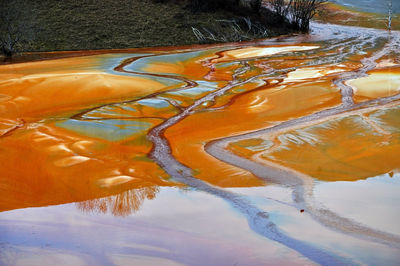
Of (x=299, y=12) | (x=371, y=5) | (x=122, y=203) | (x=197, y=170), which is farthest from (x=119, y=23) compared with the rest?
(x=371, y=5)

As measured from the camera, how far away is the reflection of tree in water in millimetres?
3230

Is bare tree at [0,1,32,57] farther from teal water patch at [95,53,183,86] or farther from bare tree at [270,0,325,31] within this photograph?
bare tree at [270,0,325,31]

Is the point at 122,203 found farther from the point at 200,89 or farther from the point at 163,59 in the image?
the point at 163,59

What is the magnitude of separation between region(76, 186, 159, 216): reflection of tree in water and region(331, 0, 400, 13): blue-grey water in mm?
21977

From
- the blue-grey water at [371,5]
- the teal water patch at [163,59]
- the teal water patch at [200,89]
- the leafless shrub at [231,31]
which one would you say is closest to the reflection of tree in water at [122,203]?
the teal water patch at [200,89]

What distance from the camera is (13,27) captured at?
13.0 metres

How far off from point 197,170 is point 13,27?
10.7m

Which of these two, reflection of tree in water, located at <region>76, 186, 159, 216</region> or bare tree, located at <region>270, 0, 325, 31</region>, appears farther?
bare tree, located at <region>270, 0, 325, 31</region>

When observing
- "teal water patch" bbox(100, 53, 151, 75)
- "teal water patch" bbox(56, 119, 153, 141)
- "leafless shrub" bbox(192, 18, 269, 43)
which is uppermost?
"leafless shrub" bbox(192, 18, 269, 43)

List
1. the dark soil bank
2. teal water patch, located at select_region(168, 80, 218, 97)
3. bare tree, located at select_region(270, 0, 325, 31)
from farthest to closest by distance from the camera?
bare tree, located at select_region(270, 0, 325, 31) → the dark soil bank → teal water patch, located at select_region(168, 80, 218, 97)

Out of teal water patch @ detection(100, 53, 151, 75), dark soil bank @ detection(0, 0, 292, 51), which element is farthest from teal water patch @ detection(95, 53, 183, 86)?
dark soil bank @ detection(0, 0, 292, 51)

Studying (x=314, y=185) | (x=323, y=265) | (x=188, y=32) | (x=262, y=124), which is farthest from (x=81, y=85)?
(x=188, y=32)

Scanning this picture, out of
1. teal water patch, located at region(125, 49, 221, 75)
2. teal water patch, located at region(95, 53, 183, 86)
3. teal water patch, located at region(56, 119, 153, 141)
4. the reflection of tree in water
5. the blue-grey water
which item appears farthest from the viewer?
the blue-grey water

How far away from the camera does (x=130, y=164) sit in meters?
4.07
